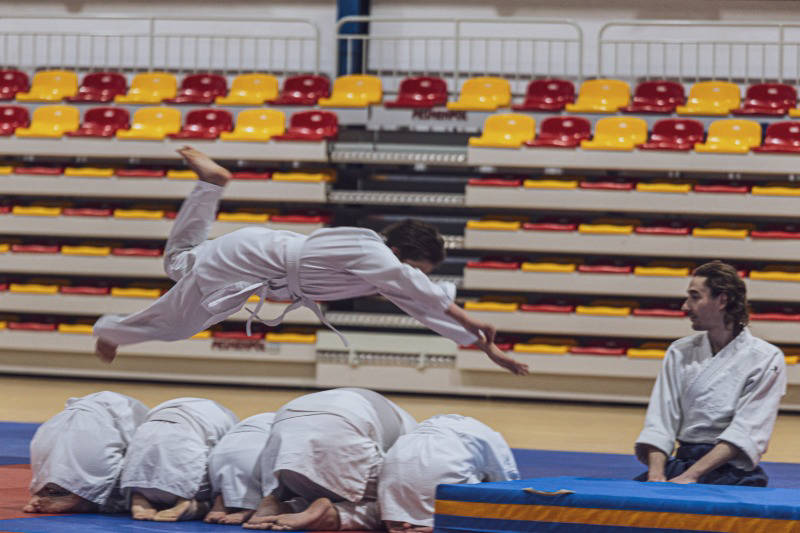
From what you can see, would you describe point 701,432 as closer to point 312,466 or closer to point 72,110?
point 312,466

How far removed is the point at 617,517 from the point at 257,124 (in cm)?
695

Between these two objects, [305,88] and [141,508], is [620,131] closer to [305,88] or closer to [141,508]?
[305,88]

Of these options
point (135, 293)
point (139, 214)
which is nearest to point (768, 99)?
point (139, 214)

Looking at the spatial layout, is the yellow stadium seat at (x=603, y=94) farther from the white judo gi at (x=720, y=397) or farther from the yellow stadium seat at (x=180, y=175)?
the white judo gi at (x=720, y=397)

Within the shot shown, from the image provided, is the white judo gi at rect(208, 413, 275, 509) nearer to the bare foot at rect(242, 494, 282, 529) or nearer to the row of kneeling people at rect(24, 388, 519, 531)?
the row of kneeling people at rect(24, 388, 519, 531)

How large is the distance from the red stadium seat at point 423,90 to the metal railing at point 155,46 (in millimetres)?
1500

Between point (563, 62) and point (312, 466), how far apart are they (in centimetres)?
780

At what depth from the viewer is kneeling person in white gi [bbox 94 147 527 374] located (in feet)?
12.6

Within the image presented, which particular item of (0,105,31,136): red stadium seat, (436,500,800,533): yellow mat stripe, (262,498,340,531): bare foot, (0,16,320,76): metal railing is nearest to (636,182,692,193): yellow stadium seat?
(0,16,320,76): metal railing

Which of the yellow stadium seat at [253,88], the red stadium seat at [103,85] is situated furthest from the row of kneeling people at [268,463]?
the red stadium seat at [103,85]

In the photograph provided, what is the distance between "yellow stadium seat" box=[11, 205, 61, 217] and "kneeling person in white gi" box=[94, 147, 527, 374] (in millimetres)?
5087

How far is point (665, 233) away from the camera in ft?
27.8

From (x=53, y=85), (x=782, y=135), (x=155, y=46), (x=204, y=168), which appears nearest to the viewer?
(x=204, y=168)

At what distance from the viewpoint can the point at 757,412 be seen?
3531 millimetres
